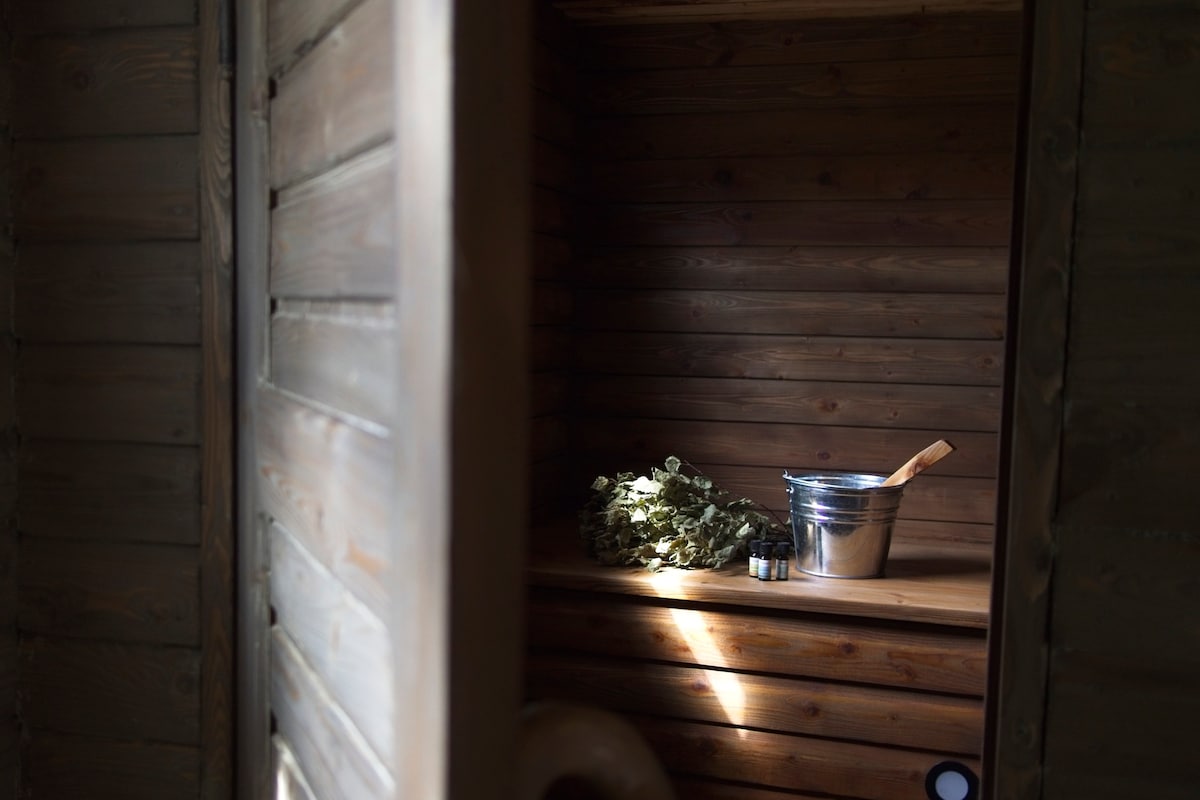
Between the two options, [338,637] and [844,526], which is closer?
[338,637]

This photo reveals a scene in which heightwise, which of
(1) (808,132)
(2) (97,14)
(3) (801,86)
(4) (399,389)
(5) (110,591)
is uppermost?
(3) (801,86)

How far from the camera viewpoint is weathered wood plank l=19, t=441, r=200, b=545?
1609mm

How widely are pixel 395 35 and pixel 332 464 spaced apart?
1.31ft

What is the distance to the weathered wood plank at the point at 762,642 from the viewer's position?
109 inches

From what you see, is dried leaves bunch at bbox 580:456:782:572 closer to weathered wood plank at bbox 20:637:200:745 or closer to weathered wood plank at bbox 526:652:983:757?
weathered wood plank at bbox 526:652:983:757

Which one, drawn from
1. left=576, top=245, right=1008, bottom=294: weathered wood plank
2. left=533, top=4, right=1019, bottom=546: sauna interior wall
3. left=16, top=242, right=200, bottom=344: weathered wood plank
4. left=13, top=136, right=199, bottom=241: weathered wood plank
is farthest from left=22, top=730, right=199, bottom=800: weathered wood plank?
left=576, top=245, right=1008, bottom=294: weathered wood plank

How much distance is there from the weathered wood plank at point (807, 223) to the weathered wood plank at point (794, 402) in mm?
447

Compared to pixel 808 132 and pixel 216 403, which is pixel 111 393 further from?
pixel 808 132

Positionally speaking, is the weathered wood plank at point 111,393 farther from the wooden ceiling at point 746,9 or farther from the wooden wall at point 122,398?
the wooden ceiling at point 746,9

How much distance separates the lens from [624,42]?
11.8 ft

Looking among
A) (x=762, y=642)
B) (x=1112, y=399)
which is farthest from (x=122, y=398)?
(x=762, y=642)

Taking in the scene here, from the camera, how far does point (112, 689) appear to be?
169cm

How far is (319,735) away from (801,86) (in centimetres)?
283

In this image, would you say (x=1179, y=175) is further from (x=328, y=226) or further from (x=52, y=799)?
(x=52, y=799)
